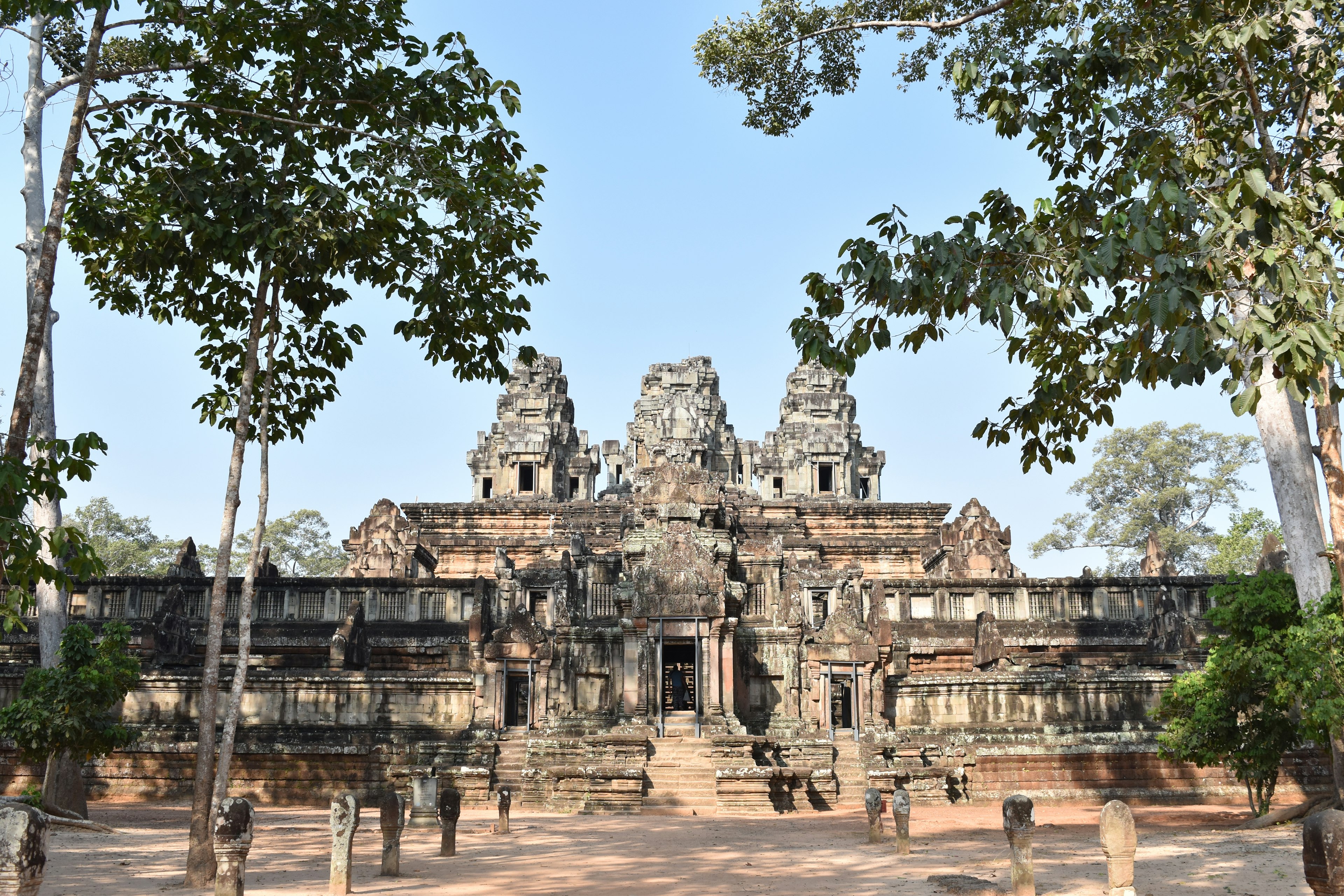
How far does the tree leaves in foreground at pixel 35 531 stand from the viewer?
28.5 ft

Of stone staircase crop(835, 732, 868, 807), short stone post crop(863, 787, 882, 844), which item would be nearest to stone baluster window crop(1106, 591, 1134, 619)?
stone staircase crop(835, 732, 868, 807)

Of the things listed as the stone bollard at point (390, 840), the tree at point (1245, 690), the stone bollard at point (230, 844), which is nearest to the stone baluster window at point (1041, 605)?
the tree at point (1245, 690)

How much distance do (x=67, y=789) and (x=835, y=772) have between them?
1315 centimetres

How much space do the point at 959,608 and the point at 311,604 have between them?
17.2 metres

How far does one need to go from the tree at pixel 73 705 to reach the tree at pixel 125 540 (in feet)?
166

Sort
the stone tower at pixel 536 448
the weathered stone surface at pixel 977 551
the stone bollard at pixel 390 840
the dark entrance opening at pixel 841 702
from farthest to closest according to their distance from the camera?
1. the stone tower at pixel 536 448
2. the weathered stone surface at pixel 977 551
3. the dark entrance opening at pixel 841 702
4. the stone bollard at pixel 390 840

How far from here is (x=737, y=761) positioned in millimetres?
20500

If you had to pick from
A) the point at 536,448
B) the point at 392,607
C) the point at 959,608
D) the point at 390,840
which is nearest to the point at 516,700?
the point at 392,607

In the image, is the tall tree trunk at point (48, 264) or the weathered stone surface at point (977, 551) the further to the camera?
the weathered stone surface at point (977, 551)

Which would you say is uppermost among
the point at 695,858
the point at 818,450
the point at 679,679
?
the point at 818,450

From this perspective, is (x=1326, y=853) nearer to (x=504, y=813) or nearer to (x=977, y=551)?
(x=504, y=813)

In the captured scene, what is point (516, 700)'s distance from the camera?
2369cm

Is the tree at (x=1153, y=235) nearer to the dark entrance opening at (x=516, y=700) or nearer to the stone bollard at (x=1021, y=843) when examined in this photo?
the stone bollard at (x=1021, y=843)

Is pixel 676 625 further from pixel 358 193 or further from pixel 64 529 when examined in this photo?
pixel 64 529
